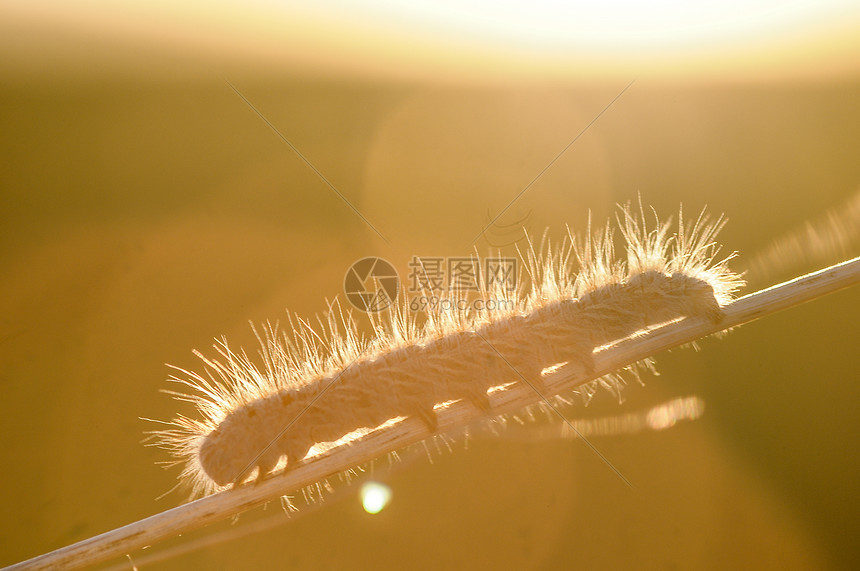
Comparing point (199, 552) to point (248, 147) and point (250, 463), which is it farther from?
point (248, 147)

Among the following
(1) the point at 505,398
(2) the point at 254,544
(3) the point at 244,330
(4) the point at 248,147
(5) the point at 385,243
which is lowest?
(2) the point at 254,544

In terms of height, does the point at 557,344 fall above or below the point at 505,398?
above

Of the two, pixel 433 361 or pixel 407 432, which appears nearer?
pixel 407 432

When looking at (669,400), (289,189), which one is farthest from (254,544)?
(669,400)

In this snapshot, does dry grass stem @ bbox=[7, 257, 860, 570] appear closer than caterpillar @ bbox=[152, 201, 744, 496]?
Yes

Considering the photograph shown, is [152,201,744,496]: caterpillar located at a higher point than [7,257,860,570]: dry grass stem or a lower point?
higher

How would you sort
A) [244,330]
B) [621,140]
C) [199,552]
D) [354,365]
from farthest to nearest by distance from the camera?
1. [621,140]
2. [244,330]
3. [199,552]
4. [354,365]

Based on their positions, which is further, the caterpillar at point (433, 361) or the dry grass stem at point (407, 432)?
the caterpillar at point (433, 361)

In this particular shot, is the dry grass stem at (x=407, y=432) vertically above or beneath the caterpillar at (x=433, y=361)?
beneath
